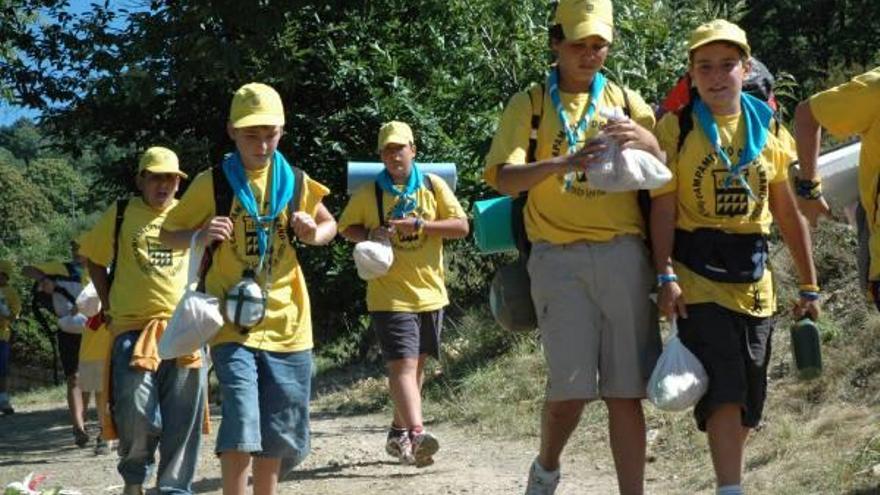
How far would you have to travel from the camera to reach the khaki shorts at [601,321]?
18.0ft

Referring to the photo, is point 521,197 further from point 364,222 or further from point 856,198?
point 364,222

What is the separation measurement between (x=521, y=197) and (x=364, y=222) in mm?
3111

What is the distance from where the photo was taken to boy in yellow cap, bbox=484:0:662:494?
5.50 meters

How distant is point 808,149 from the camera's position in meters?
5.31

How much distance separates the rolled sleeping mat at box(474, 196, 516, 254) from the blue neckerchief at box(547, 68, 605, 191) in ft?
1.74

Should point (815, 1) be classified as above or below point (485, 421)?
above

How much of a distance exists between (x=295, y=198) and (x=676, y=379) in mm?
1841

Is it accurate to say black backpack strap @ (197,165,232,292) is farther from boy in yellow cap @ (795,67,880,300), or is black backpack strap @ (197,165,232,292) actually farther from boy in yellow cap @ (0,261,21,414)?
boy in yellow cap @ (0,261,21,414)

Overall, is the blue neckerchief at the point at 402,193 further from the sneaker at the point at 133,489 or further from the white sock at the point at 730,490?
the white sock at the point at 730,490

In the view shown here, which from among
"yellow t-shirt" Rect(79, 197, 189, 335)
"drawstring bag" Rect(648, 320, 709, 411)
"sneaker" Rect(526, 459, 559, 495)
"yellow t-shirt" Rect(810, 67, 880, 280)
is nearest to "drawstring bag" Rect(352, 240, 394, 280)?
"yellow t-shirt" Rect(79, 197, 189, 335)

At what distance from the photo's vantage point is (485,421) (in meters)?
10.0

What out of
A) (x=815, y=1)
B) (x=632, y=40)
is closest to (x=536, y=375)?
(x=632, y=40)

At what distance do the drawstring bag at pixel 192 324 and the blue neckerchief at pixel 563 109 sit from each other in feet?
4.86

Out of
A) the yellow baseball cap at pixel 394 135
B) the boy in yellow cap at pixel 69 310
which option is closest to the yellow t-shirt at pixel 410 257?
the yellow baseball cap at pixel 394 135
